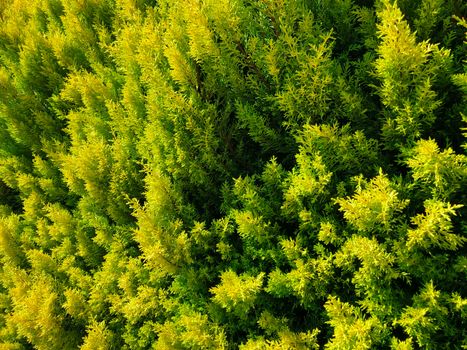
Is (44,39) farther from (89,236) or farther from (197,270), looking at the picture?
(197,270)

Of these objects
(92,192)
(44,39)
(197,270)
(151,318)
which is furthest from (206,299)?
(44,39)

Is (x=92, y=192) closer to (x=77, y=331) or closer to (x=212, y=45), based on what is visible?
(x=77, y=331)

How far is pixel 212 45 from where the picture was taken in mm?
3498

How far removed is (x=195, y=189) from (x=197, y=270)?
86 cm

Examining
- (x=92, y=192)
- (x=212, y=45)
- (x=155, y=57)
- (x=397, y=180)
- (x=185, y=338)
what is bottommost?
(x=185, y=338)

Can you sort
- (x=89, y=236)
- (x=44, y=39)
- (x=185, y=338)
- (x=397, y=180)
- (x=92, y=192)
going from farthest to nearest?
(x=44, y=39), (x=89, y=236), (x=92, y=192), (x=185, y=338), (x=397, y=180)

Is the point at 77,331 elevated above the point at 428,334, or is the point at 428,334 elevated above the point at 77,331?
the point at 428,334

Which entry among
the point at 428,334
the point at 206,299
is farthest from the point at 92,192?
the point at 428,334

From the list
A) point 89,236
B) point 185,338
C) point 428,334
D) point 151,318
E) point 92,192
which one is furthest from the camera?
point 89,236

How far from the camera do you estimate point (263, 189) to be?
3547 mm

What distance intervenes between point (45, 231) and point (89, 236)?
0.74 meters

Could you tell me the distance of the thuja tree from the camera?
2721 mm

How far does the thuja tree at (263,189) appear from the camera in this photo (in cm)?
272

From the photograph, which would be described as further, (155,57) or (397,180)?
(155,57)
